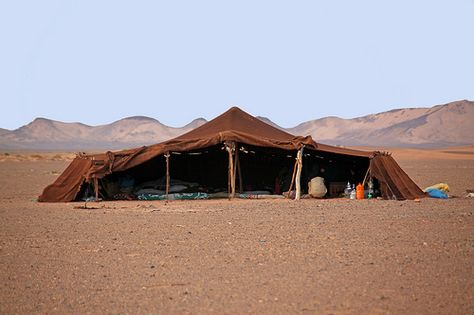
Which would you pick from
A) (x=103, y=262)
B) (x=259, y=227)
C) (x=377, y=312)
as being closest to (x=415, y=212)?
(x=259, y=227)

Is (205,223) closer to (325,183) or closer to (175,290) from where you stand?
(175,290)

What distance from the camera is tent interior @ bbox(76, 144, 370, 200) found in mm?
20203

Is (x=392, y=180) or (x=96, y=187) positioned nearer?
(x=96, y=187)

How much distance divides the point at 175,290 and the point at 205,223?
5725 millimetres

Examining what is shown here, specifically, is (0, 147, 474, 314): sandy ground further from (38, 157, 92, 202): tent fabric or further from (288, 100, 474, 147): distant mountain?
(288, 100, 474, 147): distant mountain

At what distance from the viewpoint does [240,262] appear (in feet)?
29.0

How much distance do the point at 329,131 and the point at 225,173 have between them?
154 meters

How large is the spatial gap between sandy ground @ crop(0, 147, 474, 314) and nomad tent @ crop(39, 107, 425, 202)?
395 cm

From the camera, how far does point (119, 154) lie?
19.0 metres

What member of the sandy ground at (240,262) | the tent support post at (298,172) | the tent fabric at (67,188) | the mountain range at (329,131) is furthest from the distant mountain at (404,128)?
the sandy ground at (240,262)

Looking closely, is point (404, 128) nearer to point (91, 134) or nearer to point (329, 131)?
point (329, 131)

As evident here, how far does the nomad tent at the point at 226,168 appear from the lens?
19.0 m

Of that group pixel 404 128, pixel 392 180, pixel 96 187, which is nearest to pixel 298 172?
pixel 392 180

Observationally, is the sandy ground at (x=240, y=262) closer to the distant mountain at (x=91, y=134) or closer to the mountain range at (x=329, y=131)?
the mountain range at (x=329, y=131)
